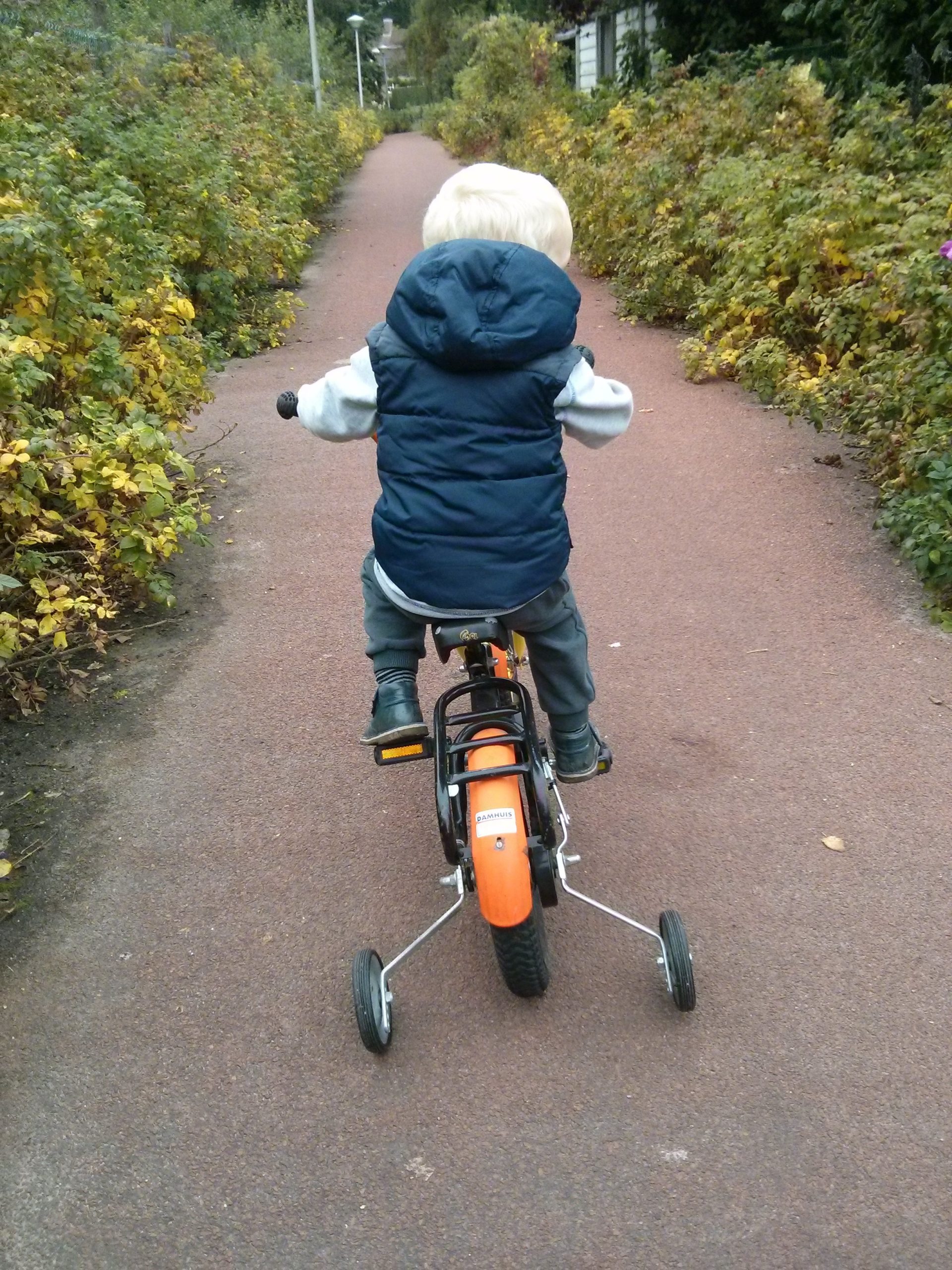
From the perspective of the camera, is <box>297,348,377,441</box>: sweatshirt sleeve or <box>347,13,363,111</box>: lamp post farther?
<box>347,13,363,111</box>: lamp post

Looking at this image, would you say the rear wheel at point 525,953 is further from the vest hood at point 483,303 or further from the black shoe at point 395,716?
the vest hood at point 483,303

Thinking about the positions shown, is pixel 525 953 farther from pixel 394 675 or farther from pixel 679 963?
pixel 394 675

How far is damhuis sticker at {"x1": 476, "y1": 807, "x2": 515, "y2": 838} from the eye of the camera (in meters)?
2.53

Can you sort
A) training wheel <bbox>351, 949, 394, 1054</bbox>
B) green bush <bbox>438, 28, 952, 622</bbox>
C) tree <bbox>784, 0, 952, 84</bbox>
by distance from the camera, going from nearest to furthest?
training wheel <bbox>351, 949, 394, 1054</bbox> → green bush <bbox>438, 28, 952, 622</bbox> → tree <bbox>784, 0, 952, 84</bbox>

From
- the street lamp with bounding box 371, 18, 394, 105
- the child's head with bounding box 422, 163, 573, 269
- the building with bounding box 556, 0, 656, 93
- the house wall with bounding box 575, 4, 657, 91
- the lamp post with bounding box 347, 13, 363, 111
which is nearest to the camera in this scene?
the child's head with bounding box 422, 163, 573, 269

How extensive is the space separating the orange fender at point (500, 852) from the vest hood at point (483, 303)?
94cm

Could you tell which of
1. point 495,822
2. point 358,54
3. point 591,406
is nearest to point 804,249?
point 591,406

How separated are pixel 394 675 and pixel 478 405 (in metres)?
0.77

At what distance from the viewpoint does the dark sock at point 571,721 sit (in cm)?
305

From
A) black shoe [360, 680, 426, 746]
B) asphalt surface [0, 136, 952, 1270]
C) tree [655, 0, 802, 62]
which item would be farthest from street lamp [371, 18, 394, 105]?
black shoe [360, 680, 426, 746]

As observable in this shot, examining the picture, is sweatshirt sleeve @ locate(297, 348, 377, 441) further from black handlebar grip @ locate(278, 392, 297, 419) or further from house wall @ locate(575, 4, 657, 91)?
house wall @ locate(575, 4, 657, 91)

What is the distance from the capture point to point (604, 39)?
2998cm

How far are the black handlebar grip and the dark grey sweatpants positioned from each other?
16.1 inches

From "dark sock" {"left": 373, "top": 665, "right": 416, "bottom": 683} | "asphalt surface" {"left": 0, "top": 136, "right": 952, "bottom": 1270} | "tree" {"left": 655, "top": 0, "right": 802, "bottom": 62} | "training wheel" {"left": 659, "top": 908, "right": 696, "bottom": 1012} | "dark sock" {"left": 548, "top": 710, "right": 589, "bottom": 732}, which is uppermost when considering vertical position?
"tree" {"left": 655, "top": 0, "right": 802, "bottom": 62}
